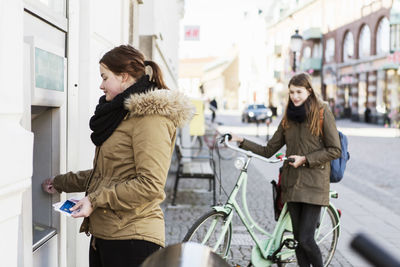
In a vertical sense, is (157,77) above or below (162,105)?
above

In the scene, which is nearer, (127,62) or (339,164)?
(127,62)

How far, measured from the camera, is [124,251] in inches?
84.8

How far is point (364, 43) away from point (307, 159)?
1396 inches

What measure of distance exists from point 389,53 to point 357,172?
75.0 ft

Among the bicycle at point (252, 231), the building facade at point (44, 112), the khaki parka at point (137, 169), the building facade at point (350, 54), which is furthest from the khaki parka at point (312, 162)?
the building facade at point (350, 54)

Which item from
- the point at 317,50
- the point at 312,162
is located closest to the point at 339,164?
the point at 312,162

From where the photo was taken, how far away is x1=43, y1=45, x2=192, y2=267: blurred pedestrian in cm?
204

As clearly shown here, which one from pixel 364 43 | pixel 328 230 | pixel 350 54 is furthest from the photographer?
pixel 350 54

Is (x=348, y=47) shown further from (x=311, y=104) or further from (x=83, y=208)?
(x=83, y=208)

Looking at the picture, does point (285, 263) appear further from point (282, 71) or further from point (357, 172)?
point (282, 71)

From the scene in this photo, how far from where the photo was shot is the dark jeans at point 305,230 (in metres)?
3.72

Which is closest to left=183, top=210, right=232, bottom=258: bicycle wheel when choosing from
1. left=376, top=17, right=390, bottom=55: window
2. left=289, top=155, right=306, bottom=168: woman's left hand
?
left=289, top=155, right=306, bottom=168: woman's left hand

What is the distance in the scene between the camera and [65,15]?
2793 millimetres

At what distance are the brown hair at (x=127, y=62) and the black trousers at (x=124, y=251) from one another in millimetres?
673
